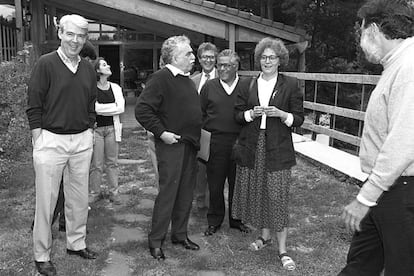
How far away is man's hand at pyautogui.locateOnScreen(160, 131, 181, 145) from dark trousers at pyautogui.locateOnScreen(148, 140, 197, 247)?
3.2 inches

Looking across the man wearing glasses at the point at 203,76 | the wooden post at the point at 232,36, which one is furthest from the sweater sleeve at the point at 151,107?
the wooden post at the point at 232,36

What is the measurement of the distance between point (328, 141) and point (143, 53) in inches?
398

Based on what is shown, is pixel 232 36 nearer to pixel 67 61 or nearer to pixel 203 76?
pixel 203 76

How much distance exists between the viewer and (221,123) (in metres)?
4.15

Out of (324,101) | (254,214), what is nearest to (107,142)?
(254,214)

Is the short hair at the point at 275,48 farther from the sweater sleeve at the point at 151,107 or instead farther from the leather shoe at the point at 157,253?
the leather shoe at the point at 157,253

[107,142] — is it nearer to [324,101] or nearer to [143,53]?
[324,101]

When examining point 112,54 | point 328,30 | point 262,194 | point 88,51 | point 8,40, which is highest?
point 328,30

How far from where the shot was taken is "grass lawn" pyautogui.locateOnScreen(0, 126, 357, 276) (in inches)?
139

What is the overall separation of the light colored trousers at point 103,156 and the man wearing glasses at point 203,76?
0.98 m

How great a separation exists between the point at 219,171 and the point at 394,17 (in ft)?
8.02

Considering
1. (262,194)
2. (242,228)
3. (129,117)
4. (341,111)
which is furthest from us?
(129,117)

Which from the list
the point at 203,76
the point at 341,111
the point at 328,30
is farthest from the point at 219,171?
the point at 328,30

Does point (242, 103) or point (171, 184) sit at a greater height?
point (242, 103)
